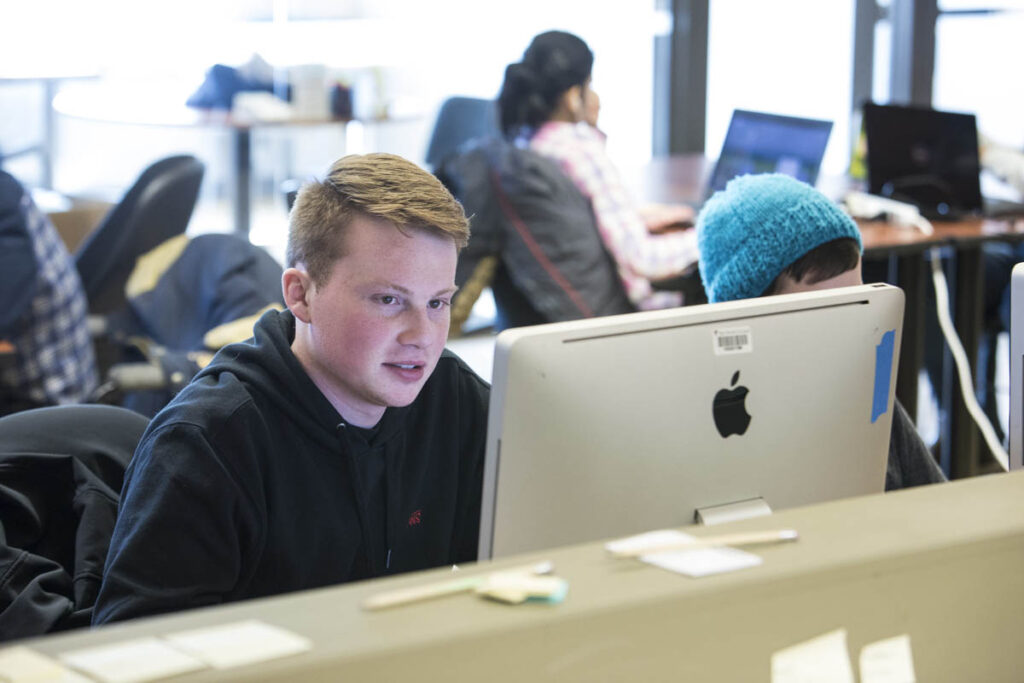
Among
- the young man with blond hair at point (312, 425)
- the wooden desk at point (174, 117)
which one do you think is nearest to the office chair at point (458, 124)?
the wooden desk at point (174, 117)

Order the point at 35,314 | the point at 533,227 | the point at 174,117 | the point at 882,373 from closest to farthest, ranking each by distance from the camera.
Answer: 1. the point at 882,373
2. the point at 35,314
3. the point at 533,227
4. the point at 174,117

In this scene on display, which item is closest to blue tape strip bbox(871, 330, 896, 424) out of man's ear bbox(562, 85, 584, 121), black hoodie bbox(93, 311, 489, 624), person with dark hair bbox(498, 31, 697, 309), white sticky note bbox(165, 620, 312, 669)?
black hoodie bbox(93, 311, 489, 624)

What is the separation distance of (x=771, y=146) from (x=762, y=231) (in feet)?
6.54

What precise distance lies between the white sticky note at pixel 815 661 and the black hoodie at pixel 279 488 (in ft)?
1.98

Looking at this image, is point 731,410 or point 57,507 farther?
point 57,507

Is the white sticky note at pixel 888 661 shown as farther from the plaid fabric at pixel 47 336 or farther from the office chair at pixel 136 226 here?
the office chair at pixel 136 226

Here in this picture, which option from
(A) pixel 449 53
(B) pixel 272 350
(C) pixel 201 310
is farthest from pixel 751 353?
(A) pixel 449 53

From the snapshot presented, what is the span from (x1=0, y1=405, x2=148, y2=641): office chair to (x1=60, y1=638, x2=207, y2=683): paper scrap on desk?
0.64 meters

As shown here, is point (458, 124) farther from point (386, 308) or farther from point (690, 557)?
point (690, 557)

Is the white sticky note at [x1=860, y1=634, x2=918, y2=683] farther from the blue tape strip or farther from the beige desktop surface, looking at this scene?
the blue tape strip

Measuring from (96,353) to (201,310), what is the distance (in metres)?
0.72

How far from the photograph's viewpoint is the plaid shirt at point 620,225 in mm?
3102

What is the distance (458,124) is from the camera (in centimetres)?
472

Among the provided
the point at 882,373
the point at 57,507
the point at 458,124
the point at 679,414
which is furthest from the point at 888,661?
the point at 458,124
